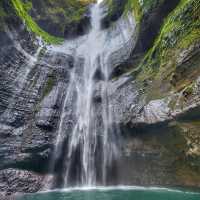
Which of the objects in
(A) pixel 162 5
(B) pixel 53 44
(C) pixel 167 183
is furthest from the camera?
(B) pixel 53 44

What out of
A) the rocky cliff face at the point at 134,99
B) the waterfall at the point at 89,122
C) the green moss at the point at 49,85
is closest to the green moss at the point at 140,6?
the rocky cliff face at the point at 134,99

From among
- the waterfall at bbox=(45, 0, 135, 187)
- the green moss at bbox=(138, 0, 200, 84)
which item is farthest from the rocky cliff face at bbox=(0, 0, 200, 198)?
the waterfall at bbox=(45, 0, 135, 187)

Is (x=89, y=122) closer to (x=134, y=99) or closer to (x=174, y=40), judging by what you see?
(x=134, y=99)

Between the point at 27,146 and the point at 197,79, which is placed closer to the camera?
the point at 197,79

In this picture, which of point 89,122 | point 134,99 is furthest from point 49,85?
point 134,99

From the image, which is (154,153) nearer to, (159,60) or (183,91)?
(183,91)

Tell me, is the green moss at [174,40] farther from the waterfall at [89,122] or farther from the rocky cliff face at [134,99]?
the waterfall at [89,122]

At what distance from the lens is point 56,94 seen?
21766 millimetres

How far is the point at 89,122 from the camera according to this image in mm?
20156

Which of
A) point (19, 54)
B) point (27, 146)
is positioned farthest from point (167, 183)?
point (19, 54)

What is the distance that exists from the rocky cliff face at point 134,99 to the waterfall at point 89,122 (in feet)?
2.51

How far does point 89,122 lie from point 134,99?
14.6 ft

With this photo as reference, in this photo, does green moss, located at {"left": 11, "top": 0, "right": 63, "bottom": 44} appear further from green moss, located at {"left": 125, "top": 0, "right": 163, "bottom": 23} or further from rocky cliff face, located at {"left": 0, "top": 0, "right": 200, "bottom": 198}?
green moss, located at {"left": 125, "top": 0, "right": 163, "bottom": 23}

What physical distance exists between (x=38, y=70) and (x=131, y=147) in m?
11.6
